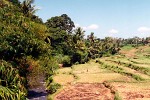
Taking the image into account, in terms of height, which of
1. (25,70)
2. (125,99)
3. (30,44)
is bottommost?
(125,99)

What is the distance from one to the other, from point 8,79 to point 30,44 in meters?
18.5

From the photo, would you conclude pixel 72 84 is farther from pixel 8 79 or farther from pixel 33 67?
pixel 8 79

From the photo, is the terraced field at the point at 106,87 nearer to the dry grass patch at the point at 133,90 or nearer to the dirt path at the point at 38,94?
the dry grass patch at the point at 133,90

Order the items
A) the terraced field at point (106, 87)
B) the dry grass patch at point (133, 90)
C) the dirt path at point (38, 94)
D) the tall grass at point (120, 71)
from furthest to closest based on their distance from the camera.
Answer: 1. the tall grass at point (120, 71)
2. the dirt path at point (38, 94)
3. the terraced field at point (106, 87)
4. the dry grass patch at point (133, 90)

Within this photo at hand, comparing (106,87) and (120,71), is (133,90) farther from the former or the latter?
(120,71)

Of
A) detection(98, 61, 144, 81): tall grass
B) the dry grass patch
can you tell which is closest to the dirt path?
the dry grass patch

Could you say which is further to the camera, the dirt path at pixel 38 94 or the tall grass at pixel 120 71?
the tall grass at pixel 120 71

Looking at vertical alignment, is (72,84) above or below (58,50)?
below

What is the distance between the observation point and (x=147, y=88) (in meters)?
30.9

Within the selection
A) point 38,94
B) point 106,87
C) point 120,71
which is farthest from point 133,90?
point 120,71

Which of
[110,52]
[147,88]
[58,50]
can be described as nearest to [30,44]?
[147,88]

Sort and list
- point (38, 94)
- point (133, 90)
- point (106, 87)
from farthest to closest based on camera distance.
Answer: point (106, 87)
point (38, 94)
point (133, 90)

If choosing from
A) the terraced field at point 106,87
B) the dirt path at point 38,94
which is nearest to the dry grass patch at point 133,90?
the terraced field at point 106,87

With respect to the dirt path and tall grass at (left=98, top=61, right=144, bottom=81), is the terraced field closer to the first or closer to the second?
tall grass at (left=98, top=61, right=144, bottom=81)
